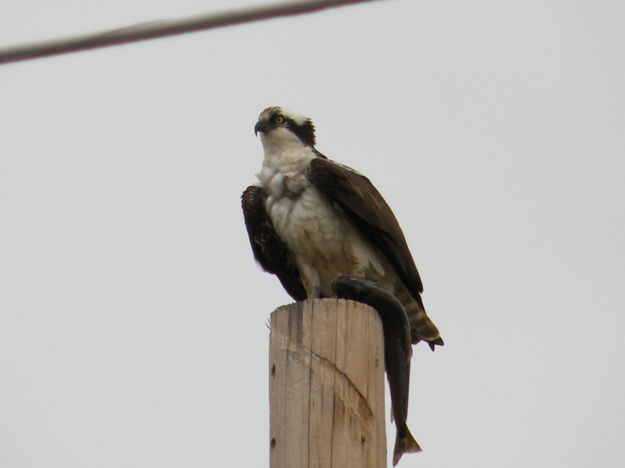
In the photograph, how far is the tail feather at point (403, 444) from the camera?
659 cm

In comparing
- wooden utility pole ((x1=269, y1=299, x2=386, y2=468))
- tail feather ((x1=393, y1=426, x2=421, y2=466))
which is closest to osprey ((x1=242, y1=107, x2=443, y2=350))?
tail feather ((x1=393, y1=426, x2=421, y2=466))

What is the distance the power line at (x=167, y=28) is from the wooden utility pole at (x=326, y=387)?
154 centimetres

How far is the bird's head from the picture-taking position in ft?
30.5

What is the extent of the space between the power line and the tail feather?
8.82 ft

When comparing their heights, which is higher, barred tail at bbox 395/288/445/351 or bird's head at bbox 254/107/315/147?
bird's head at bbox 254/107/315/147

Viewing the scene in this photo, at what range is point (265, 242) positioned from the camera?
895 cm

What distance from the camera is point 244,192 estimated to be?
29.6 ft

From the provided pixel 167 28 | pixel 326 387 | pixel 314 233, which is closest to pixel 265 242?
pixel 314 233

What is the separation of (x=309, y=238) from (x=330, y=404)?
3256 millimetres

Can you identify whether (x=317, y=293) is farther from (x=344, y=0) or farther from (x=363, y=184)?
(x=344, y=0)

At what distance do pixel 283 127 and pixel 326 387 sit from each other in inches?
161

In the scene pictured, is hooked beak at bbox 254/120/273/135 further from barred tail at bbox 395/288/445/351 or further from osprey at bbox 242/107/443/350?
barred tail at bbox 395/288/445/351

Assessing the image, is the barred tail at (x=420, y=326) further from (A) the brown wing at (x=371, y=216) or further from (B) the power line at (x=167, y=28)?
(B) the power line at (x=167, y=28)

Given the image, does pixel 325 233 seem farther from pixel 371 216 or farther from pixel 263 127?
pixel 263 127
